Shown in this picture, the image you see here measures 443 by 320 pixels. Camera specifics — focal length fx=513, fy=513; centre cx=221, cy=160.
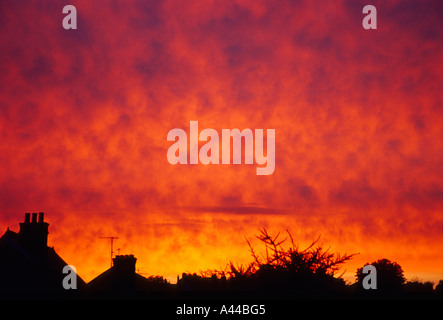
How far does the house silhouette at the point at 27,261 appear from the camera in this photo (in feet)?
113

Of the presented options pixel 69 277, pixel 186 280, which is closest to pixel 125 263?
pixel 186 280

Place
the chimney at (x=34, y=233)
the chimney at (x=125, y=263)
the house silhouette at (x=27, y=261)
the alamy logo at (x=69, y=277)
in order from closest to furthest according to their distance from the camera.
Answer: the chimney at (x=125, y=263) → the house silhouette at (x=27, y=261) → the chimney at (x=34, y=233) → the alamy logo at (x=69, y=277)

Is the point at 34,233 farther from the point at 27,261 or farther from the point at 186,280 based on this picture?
the point at 186,280

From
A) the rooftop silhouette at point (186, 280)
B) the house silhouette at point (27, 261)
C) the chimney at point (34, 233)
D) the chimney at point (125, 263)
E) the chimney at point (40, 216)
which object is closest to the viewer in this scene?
the rooftop silhouette at point (186, 280)

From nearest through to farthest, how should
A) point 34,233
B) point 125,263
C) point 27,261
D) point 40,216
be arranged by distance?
point 125,263 < point 27,261 < point 40,216 < point 34,233

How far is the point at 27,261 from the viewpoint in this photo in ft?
116

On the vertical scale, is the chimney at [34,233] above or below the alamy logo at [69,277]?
above

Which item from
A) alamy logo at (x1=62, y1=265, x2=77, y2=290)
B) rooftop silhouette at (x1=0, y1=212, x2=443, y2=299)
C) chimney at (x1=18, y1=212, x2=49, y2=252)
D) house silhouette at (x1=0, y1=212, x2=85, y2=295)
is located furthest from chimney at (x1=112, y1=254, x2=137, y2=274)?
alamy logo at (x1=62, y1=265, x2=77, y2=290)

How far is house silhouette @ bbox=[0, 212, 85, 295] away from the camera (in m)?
34.5

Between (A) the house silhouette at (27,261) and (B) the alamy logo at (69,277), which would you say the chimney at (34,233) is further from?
(B) the alamy logo at (69,277)

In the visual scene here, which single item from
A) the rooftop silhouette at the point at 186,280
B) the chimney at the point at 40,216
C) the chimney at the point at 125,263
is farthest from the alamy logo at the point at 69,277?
the chimney at the point at 125,263
